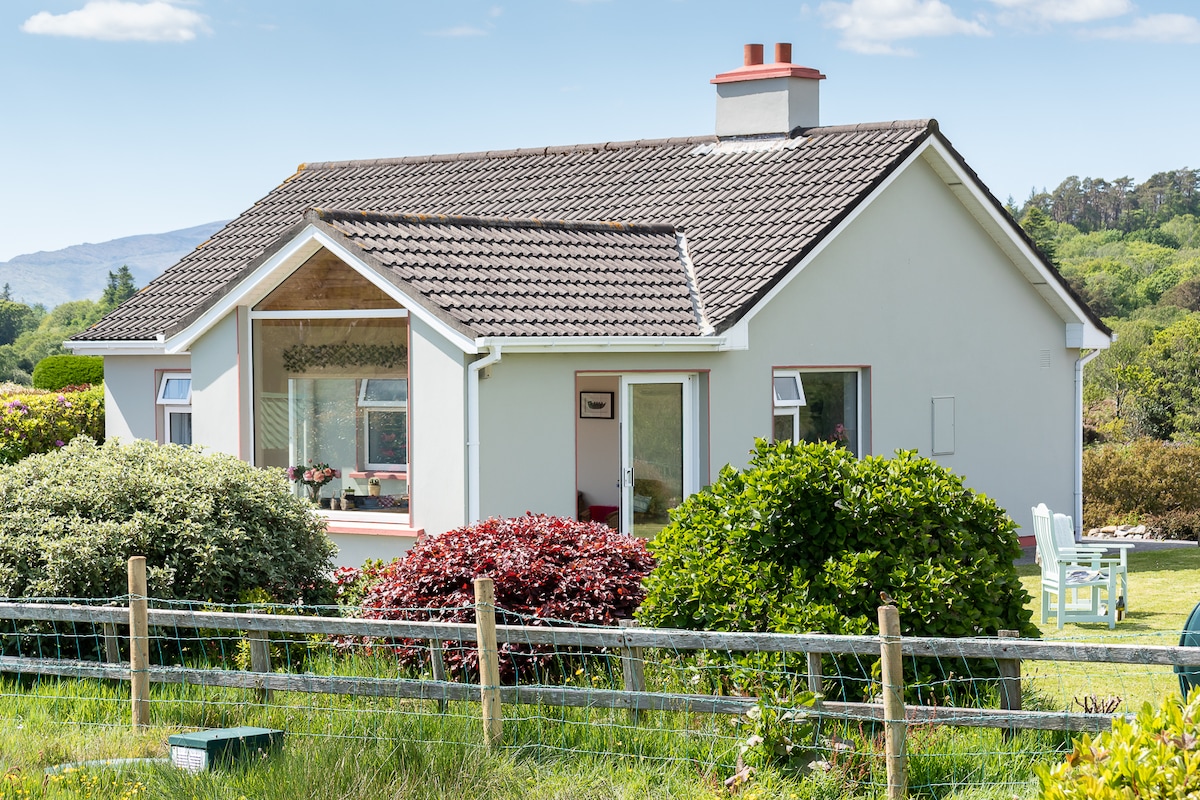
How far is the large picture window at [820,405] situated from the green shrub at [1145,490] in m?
8.82

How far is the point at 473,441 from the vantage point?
14734 millimetres

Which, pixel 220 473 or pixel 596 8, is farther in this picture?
pixel 596 8

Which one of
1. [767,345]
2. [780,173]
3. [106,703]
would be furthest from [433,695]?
[780,173]

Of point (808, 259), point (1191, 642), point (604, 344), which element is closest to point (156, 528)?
point (604, 344)

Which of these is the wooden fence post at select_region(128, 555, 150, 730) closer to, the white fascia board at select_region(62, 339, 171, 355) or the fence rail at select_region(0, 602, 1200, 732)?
the fence rail at select_region(0, 602, 1200, 732)

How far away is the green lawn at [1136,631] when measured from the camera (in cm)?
1049

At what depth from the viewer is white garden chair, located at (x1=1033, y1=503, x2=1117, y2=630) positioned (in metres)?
14.4

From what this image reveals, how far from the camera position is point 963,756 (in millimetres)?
7613

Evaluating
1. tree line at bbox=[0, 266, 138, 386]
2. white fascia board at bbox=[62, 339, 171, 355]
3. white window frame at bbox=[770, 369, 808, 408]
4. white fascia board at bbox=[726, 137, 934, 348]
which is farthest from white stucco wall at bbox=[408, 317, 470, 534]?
tree line at bbox=[0, 266, 138, 386]

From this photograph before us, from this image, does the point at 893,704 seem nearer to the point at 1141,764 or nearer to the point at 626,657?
the point at 626,657

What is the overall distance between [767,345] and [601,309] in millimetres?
2375

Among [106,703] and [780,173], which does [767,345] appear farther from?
[106,703]

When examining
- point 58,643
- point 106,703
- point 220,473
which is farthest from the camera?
point 220,473

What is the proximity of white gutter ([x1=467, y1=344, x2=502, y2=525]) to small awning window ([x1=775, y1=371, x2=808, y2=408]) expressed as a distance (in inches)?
170
